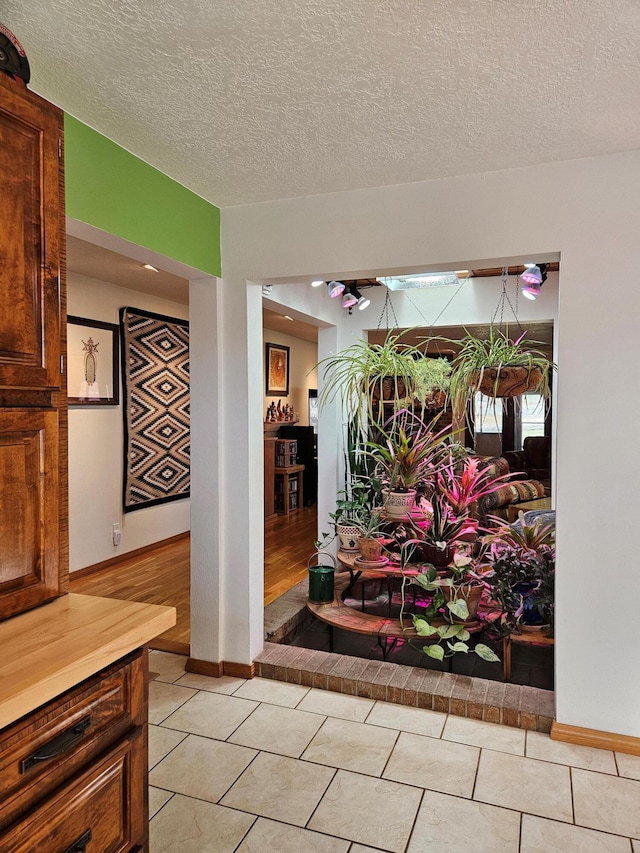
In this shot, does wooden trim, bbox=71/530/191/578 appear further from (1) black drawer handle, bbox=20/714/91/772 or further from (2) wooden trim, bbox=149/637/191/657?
(1) black drawer handle, bbox=20/714/91/772

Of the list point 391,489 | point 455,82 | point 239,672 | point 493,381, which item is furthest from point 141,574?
point 455,82

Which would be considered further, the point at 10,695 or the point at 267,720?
the point at 267,720

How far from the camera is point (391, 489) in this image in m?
3.70

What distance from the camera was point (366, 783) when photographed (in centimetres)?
222

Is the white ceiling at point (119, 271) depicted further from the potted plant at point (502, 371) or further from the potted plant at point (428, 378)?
the potted plant at point (502, 371)

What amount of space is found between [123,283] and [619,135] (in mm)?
4008

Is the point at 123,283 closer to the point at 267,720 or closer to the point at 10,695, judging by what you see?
the point at 267,720

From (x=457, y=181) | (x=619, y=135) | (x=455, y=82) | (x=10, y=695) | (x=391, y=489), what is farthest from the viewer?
(x=391, y=489)

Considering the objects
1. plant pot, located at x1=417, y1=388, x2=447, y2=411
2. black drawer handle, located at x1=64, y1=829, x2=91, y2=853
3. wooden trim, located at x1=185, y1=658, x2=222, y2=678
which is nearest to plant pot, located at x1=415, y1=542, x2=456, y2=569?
plant pot, located at x1=417, y1=388, x2=447, y2=411

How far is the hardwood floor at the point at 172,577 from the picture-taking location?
3.90m

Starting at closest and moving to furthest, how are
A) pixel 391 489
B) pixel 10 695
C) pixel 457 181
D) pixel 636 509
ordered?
1. pixel 10 695
2. pixel 636 509
3. pixel 457 181
4. pixel 391 489

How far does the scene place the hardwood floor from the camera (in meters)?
3.90

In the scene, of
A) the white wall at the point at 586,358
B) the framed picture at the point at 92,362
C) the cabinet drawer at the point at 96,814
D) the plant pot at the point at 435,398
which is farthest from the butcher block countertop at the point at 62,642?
the framed picture at the point at 92,362

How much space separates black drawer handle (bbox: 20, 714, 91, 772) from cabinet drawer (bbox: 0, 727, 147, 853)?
8 centimetres
